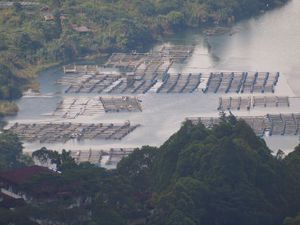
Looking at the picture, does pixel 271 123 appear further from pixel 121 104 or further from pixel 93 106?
pixel 93 106

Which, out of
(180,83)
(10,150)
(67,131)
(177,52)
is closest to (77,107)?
(67,131)

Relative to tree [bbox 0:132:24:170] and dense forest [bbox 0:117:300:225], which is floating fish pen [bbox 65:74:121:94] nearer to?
tree [bbox 0:132:24:170]

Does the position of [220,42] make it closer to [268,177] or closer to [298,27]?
[298,27]

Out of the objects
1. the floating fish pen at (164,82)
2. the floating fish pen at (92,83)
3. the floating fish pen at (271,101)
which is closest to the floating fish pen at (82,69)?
the floating fish pen at (164,82)

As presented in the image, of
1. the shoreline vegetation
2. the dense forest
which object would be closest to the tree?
the dense forest

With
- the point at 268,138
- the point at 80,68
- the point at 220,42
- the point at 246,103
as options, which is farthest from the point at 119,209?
the point at 220,42
